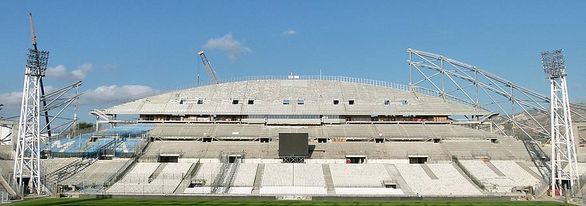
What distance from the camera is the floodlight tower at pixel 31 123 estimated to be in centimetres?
4803

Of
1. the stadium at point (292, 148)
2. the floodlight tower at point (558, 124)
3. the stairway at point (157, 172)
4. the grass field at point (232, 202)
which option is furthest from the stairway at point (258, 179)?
the floodlight tower at point (558, 124)

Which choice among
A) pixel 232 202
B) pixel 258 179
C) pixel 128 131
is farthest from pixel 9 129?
pixel 232 202

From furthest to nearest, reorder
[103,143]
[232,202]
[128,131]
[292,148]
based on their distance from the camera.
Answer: [128,131] → [103,143] → [292,148] → [232,202]

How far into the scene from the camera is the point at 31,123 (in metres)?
48.8

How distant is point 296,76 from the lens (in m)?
80.9

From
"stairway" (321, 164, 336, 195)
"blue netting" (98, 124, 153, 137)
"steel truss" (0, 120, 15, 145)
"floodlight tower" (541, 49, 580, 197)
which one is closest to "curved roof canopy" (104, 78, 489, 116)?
"blue netting" (98, 124, 153, 137)

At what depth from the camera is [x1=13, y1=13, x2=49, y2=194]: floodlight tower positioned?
1891 inches

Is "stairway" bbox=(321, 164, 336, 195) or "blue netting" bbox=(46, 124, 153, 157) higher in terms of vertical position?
"blue netting" bbox=(46, 124, 153, 157)

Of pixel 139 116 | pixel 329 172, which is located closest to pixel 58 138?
pixel 139 116

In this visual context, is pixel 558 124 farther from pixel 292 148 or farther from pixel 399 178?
pixel 292 148

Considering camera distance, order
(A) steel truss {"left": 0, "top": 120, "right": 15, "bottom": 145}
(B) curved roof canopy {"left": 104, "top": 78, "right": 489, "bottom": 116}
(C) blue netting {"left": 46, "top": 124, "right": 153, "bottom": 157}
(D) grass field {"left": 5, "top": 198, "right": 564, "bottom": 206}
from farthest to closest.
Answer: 1. (B) curved roof canopy {"left": 104, "top": 78, "right": 489, "bottom": 116}
2. (A) steel truss {"left": 0, "top": 120, "right": 15, "bottom": 145}
3. (C) blue netting {"left": 46, "top": 124, "right": 153, "bottom": 157}
4. (D) grass field {"left": 5, "top": 198, "right": 564, "bottom": 206}

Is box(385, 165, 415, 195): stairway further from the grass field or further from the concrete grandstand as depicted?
the grass field

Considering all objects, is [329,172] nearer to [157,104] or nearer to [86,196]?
[86,196]

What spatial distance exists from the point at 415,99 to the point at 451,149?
14608 millimetres
